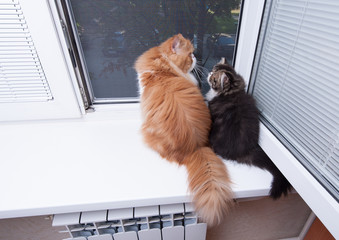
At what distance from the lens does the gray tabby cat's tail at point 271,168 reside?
2.47 feet

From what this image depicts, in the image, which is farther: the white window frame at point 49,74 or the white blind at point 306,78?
the white window frame at point 49,74

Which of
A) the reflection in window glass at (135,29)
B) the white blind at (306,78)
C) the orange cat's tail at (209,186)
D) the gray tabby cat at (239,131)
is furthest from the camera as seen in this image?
the reflection in window glass at (135,29)

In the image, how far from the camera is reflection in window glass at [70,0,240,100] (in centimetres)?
93

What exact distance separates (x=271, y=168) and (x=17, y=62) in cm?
128

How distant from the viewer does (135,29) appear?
0.98m

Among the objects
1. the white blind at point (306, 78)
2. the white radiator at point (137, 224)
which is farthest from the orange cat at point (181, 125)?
the white blind at point (306, 78)

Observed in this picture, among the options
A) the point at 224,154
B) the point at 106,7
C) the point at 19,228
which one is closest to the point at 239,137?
the point at 224,154

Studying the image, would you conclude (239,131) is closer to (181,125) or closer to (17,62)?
(181,125)

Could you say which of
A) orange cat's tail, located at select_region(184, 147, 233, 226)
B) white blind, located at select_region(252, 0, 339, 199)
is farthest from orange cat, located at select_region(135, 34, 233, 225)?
white blind, located at select_region(252, 0, 339, 199)

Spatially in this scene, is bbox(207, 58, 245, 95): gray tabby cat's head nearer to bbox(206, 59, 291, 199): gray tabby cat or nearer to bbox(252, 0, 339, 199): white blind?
bbox(206, 59, 291, 199): gray tabby cat

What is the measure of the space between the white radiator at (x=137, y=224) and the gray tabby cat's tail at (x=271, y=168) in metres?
0.33

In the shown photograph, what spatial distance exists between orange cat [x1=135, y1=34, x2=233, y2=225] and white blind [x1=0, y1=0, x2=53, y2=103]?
0.51m

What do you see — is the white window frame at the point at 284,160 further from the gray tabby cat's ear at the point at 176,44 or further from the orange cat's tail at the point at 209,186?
the gray tabby cat's ear at the point at 176,44

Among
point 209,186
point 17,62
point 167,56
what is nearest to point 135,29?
point 167,56
